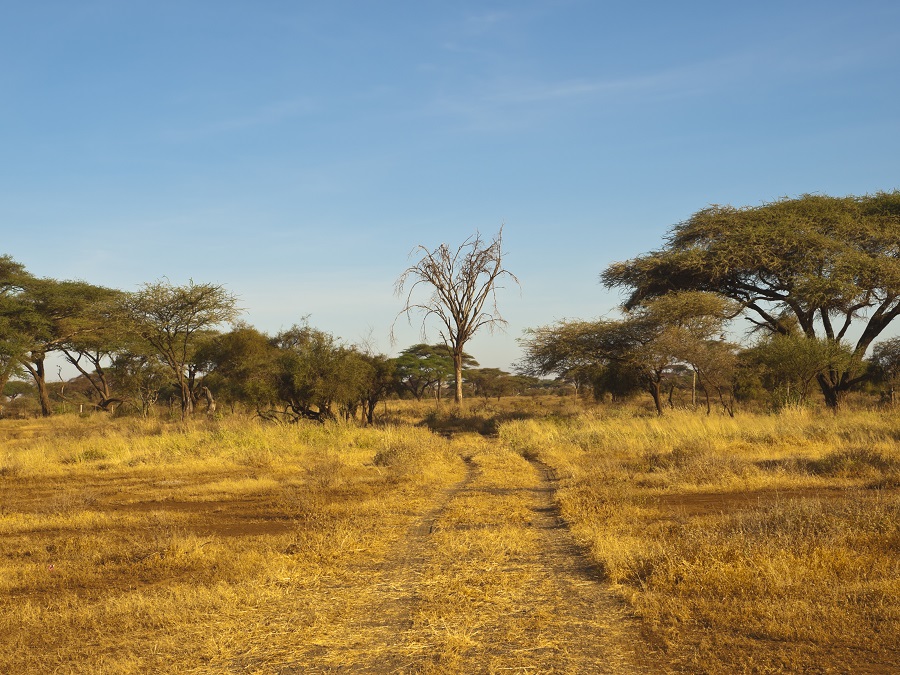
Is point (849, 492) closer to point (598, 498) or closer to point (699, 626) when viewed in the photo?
point (598, 498)

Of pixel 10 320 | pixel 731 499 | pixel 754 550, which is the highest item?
pixel 10 320

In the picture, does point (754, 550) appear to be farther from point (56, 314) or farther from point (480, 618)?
point (56, 314)

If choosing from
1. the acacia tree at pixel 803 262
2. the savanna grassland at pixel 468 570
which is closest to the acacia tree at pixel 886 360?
the acacia tree at pixel 803 262

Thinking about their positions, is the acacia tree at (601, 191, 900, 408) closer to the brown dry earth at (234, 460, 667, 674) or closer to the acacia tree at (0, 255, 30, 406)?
the brown dry earth at (234, 460, 667, 674)

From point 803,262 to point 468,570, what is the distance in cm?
2254

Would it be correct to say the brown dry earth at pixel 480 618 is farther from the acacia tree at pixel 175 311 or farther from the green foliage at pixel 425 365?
the green foliage at pixel 425 365

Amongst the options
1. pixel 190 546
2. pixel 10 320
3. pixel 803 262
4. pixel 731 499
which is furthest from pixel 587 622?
pixel 10 320

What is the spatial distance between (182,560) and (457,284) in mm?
23635

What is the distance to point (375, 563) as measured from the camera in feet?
23.3

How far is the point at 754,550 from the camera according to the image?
20.8 feet

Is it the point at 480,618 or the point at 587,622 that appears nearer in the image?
the point at 587,622

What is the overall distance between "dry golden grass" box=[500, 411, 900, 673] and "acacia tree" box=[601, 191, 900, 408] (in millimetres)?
10717

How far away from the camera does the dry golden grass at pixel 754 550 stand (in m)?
4.56

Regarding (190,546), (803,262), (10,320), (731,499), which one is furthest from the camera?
(10,320)
